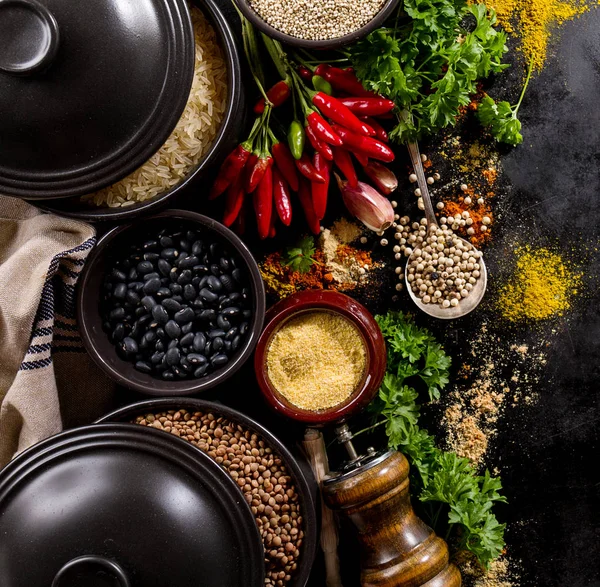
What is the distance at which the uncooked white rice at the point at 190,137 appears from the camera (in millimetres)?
1781

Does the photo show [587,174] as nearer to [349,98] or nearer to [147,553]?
[349,98]

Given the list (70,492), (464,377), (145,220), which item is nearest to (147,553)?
(70,492)

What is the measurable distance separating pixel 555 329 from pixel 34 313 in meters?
1.53

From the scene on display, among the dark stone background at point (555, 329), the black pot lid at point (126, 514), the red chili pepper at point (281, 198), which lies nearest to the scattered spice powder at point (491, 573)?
the dark stone background at point (555, 329)

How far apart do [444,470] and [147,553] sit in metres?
0.94

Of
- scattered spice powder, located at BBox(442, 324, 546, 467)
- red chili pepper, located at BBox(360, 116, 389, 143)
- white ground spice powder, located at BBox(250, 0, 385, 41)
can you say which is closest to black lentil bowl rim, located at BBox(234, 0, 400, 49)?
white ground spice powder, located at BBox(250, 0, 385, 41)

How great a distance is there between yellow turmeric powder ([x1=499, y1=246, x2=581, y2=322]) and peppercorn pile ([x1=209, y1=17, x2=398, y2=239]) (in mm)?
444

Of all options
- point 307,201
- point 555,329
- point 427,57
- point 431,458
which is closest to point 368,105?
point 427,57

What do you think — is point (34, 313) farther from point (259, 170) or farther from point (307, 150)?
point (307, 150)

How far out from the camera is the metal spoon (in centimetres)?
212

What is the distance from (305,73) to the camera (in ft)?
6.74

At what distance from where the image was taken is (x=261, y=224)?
2074 millimetres

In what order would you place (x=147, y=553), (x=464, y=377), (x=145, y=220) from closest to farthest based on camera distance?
(x=147, y=553), (x=145, y=220), (x=464, y=377)

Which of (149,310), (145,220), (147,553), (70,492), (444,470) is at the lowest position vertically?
(444,470)
